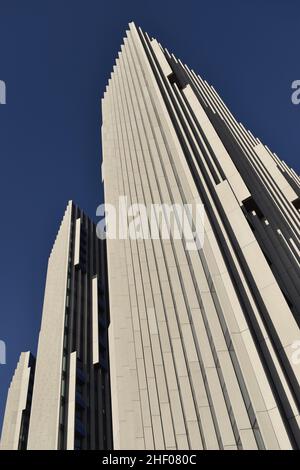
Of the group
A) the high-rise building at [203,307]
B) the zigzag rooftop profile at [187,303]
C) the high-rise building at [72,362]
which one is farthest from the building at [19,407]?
the high-rise building at [203,307]

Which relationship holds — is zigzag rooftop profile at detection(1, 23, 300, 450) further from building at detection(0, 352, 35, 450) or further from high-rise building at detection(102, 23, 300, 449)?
building at detection(0, 352, 35, 450)

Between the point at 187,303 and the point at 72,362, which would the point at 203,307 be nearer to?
the point at 187,303

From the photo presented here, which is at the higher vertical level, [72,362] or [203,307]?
[72,362]

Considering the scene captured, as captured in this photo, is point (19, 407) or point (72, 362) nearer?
point (72, 362)

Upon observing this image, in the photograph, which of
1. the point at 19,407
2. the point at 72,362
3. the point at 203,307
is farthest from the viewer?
the point at 19,407

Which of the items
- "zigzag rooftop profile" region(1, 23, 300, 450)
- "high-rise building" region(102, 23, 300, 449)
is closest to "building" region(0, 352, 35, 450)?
"zigzag rooftop profile" region(1, 23, 300, 450)

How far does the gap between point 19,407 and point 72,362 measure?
83.9 ft

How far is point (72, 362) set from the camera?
173 feet

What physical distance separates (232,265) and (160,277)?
659 centimetres

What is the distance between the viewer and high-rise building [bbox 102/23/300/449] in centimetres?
1584

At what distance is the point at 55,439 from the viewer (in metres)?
43.8

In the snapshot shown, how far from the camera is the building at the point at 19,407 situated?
66.0 m

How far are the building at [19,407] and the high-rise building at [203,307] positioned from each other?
43.5 meters

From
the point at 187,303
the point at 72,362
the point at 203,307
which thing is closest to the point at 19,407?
the point at 72,362
